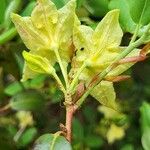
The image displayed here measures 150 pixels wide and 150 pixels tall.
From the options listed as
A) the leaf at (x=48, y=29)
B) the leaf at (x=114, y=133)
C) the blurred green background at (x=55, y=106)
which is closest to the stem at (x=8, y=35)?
the blurred green background at (x=55, y=106)

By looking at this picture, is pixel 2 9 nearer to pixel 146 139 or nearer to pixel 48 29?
pixel 48 29

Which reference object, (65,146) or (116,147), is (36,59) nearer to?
(65,146)

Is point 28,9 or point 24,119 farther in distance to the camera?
point 24,119

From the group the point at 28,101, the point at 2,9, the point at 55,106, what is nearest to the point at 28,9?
the point at 2,9

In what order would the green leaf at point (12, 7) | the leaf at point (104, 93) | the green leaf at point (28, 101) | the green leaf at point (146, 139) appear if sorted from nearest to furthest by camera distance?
the leaf at point (104, 93)
the green leaf at point (146, 139)
the green leaf at point (12, 7)
the green leaf at point (28, 101)

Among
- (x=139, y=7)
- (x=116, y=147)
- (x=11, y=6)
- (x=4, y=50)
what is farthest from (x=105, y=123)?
(x=139, y=7)

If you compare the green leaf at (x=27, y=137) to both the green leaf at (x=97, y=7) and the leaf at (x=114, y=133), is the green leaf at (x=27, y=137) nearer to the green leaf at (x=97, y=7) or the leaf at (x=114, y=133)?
the leaf at (x=114, y=133)

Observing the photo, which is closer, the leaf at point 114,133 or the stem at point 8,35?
the stem at point 8,35
